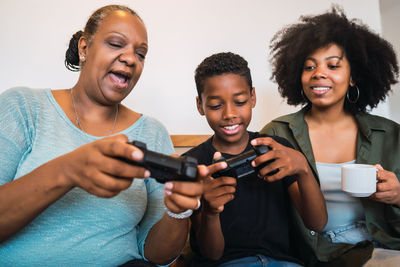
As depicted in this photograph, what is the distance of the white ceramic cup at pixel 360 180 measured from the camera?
0.97 meters

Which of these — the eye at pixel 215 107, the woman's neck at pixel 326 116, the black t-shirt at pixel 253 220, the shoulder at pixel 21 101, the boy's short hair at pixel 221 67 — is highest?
the boy's short hair at pixel 221 67

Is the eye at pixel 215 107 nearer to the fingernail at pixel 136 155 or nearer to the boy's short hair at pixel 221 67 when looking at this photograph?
the boy's short hair at pixel 221 67

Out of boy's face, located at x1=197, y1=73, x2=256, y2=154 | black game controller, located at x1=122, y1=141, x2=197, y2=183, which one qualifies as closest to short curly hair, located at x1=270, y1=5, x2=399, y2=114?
boy's face, located at x1=197, y1=73, x2=256, y2=154

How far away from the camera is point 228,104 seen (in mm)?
1076

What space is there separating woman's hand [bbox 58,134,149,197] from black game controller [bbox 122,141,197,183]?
0.01 meters

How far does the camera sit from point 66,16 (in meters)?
1.63

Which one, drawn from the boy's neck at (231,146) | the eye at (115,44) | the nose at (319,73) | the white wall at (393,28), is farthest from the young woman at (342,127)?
the white wall at (393,28)

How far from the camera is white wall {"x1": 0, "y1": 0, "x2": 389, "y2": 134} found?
1.60 meters

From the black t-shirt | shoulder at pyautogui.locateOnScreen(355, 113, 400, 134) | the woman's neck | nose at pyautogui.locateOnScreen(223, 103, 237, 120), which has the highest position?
nose at pyautogui.locateOnScreen(223, 103, 237, 120)

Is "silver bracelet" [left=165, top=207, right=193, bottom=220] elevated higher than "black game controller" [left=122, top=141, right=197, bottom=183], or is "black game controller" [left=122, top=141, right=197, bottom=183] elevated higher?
"black game controller" [left=122, top=141, right=197, bottom=183]

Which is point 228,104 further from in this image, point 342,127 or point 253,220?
point 342,127

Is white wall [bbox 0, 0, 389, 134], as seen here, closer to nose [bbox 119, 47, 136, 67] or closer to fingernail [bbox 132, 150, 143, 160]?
nose [bbox 119, 47, 136, 67]

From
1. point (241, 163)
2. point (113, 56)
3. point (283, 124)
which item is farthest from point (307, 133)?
point (113, 56)

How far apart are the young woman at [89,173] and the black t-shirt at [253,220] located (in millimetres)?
201
